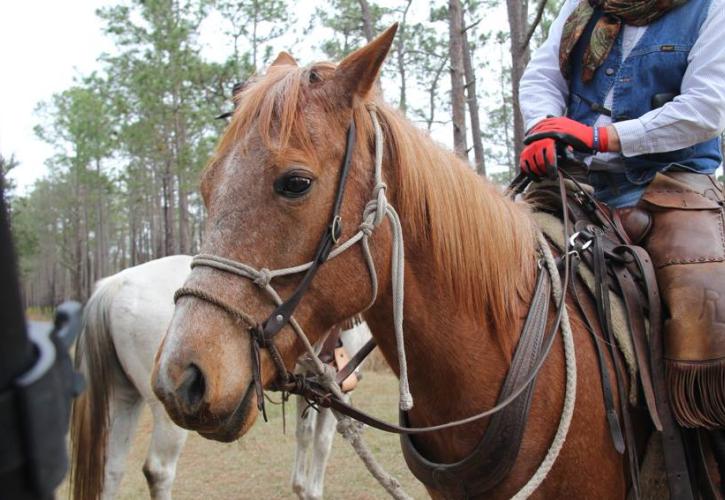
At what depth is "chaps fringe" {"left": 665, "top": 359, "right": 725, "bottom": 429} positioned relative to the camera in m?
1.90

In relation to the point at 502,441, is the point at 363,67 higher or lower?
Result: higher

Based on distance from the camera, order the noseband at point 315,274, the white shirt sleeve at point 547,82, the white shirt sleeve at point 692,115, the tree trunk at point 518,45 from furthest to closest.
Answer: the tree trunk at point 518,45, the white shirt sleeve at point 547,82, the white shirt sleeve at point 692,115, the noseband at point 315,274

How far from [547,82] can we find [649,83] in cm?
51

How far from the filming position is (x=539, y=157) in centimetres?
226

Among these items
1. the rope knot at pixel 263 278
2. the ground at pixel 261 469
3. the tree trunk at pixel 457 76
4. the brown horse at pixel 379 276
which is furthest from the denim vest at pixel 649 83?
the tree trunk at pixel 457 76

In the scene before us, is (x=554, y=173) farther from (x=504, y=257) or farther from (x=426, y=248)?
(x=426, y=248)

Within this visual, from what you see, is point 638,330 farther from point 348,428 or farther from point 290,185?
point 290,185

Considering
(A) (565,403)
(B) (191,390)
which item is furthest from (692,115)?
(B) (191,390)

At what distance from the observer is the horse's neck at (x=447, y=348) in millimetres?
1922

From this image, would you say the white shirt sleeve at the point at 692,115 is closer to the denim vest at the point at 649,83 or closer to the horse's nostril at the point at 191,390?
the denim vest at the point at 649,83

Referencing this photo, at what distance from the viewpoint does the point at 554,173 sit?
226cm

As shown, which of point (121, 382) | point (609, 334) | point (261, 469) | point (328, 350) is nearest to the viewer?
point (609, 334)

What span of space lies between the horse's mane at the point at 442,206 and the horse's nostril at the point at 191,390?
2.18ft

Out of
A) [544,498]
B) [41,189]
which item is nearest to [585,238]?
[544,498]
